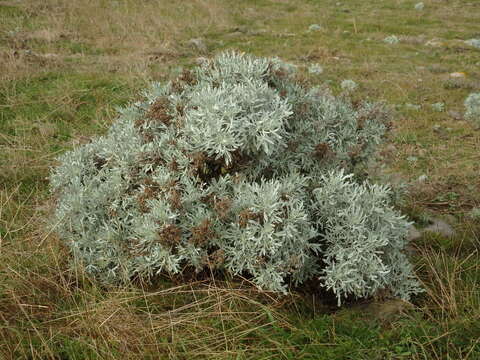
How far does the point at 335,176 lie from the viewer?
3.88 meters

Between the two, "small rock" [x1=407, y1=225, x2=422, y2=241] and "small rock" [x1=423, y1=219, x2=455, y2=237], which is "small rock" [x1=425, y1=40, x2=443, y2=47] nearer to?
"small rock" [x1=423, y1=219, x2=455, y2=237]

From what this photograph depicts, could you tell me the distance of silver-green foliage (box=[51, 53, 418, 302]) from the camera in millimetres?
3555

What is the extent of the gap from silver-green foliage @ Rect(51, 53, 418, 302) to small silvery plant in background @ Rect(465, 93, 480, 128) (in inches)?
233

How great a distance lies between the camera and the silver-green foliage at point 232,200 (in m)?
3.55

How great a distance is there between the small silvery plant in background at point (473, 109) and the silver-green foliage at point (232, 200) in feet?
19.4

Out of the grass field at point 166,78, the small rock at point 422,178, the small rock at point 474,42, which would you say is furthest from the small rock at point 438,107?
the small rock at point 474,42

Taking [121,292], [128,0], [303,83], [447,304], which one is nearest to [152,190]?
[121,292]

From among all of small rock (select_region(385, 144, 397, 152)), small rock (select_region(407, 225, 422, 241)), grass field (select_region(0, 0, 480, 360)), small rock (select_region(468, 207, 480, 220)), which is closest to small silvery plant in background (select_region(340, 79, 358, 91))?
grass field (select_region(0, 0, 480, 360))

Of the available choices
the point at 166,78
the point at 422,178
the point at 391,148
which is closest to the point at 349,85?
the point at 391,148

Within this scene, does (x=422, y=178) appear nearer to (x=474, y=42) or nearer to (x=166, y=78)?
(x=166, y=78)

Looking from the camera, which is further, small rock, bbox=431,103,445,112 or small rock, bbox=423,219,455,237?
small rock, bbox=431,103,445,112

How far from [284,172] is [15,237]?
8.69 ft

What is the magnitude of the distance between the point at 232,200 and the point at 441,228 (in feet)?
9.68

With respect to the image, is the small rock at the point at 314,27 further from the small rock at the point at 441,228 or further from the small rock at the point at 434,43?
the small rock at the point at 441,228
